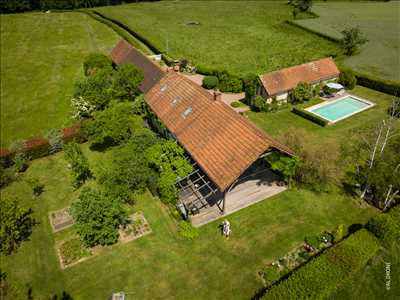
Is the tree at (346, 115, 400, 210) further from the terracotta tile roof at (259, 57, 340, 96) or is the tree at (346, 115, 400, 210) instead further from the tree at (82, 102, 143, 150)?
the tree at (82, 102, 143, 150)

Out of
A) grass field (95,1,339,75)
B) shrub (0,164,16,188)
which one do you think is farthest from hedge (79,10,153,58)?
shrub (0,164,16,188)

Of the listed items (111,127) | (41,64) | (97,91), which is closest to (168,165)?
(111,127)

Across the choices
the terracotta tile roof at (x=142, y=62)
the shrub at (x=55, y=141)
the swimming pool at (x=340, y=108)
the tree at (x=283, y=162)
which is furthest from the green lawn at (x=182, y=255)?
the terracotta tile roof at (x=142, y=62)

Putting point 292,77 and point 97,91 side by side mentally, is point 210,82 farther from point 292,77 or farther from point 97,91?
point 97,91

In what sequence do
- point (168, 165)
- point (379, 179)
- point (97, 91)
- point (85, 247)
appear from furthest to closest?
point (97, 91) → point (168, 165) → point (379, 179) → point (85, 247)

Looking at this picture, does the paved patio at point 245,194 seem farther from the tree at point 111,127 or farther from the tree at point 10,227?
the tree at point 10,227
